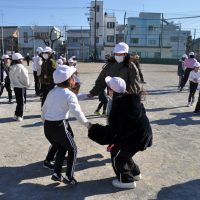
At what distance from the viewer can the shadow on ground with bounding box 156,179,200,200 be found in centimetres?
466

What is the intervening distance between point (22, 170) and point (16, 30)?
81258mm

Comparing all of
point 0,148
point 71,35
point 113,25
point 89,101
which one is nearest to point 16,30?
point 71,35

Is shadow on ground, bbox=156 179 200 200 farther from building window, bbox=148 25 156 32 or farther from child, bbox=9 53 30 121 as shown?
building window, bbox=148 25 156 32

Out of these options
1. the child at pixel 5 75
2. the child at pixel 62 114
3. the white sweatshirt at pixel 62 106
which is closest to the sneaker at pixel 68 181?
the child at pixel 62 114

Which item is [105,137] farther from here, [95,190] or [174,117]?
[174,117]

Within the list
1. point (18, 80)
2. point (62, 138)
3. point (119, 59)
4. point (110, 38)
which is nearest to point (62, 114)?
point (62, 138)

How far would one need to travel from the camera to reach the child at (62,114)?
4770 mm

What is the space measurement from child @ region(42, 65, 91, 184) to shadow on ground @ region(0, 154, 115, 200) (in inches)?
6.3

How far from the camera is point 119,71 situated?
233 inches

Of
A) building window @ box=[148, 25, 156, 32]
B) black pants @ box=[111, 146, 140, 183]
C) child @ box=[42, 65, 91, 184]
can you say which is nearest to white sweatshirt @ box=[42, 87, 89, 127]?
child @ box=[42, 65, 91, 184]

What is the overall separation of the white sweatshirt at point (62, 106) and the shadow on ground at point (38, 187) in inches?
35.7

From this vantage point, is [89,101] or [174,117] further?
[89,101]

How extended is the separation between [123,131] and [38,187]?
1.41 m

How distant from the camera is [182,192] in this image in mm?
4801
